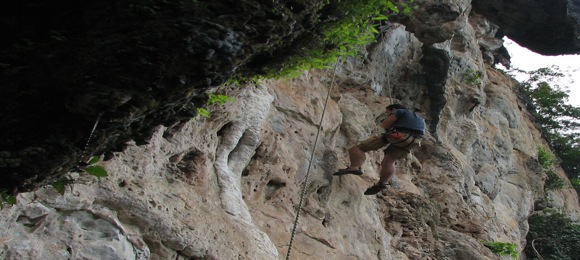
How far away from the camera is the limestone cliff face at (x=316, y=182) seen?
4.44 meters

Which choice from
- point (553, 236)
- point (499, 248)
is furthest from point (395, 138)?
point (553, 236)

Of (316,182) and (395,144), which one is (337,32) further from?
(316,182)

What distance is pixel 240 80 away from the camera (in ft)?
15.1

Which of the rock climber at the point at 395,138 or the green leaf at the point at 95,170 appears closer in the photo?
the green leaf at the point at 95,170

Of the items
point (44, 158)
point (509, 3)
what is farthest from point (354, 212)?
point (509, 3)

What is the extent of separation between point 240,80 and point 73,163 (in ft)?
5.62

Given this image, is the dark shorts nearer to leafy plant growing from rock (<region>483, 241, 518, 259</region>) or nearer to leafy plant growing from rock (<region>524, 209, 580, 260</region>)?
leafy plant growing from rock (<region>483, 241, 518, 259</region>)

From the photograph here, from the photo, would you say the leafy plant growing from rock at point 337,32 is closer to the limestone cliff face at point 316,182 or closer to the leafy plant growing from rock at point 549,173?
the limestone cliff face at point 316,182

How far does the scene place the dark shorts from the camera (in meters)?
7.45

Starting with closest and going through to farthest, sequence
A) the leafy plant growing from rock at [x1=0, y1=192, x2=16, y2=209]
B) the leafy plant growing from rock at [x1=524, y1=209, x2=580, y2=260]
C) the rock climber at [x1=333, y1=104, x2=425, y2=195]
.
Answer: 1. the leafy plant growing from rock at [x1=0, y1=192, x2=16, y2=209]
2. the rock climber at [x1=333, y1=104, x2=425, y2=195]
3. the leafy plant growing from rock at [x1=524, y1=209, x2=580, y2=260]

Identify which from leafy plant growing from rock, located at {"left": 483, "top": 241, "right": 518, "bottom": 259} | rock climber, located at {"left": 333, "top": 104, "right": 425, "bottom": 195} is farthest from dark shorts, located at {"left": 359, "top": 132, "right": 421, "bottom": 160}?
leafy plant growing from rock, located at {"left": 483, "top": 241, "right": 518, "bottom": 259}

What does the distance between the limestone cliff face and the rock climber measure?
0.80 m

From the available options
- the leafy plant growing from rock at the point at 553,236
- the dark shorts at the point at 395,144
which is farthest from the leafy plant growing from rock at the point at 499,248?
the leafy plant growing from rock at the point at 553,236

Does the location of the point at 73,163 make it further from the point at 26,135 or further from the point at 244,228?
the point at 244,228
